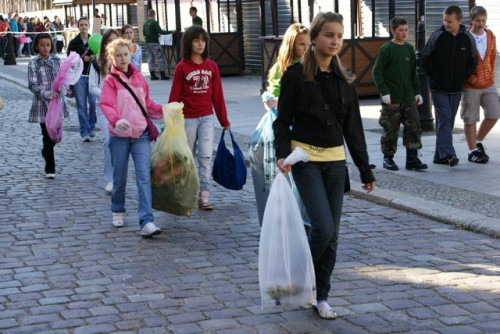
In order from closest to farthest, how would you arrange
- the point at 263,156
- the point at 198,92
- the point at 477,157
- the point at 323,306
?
the point at 323,306, the point at 263,156, the point at 198,92, the point at 477,157

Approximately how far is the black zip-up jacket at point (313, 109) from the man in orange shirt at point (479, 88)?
18.7 feet

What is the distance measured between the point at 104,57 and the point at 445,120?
13.8 feet

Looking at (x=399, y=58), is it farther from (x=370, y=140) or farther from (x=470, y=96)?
(x=370, y=140)

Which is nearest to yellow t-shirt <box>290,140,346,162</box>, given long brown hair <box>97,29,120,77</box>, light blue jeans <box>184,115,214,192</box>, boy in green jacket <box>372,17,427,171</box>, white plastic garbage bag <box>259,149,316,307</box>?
white plastic garbage bag <box>259,149,316,307</box>

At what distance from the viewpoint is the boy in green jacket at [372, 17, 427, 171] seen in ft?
34.8

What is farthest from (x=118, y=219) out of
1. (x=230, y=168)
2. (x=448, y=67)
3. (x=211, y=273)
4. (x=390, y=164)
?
(x=448, y=67)

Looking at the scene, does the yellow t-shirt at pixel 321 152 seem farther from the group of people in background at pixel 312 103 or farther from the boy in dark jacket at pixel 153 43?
the boy in dark jacket at pixel 153 43

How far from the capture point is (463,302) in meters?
6.08

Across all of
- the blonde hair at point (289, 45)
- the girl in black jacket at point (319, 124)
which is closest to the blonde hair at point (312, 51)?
the girl in black jacket at point (319, 124)

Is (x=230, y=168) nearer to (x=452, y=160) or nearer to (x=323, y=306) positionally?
(x=452, y=160)

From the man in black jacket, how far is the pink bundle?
3.87 m

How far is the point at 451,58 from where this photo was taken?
35.6 feet

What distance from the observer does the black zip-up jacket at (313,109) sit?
562 cm

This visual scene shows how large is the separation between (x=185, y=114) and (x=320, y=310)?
A: 3.68 m
